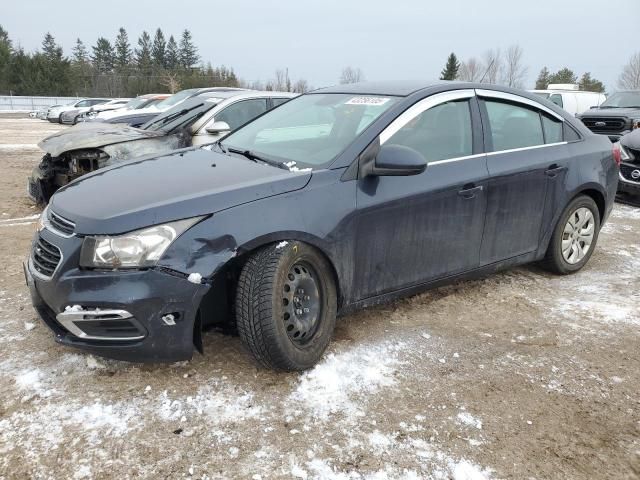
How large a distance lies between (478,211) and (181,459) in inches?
96.0

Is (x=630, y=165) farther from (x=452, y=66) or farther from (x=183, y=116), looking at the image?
(x=452, y=66)

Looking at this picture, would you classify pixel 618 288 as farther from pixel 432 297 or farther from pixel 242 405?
pixel 242 405

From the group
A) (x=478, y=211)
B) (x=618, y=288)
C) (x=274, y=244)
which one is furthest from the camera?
(x=618, y=288)

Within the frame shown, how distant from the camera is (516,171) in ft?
12.8

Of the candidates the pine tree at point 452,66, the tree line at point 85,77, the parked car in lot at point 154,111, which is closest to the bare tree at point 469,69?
the pine tree at point 452,66

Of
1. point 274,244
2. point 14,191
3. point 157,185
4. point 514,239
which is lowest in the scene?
point 14,191

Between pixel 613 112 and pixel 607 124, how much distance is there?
0.98 ft

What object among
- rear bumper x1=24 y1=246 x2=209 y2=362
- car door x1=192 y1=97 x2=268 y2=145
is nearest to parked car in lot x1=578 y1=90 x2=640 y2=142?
car door x1=192 y1=97 x2=268 y2=145

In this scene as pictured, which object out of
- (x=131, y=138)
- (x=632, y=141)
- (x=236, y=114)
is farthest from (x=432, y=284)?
(x=632, y=141)

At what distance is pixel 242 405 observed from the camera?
266cm

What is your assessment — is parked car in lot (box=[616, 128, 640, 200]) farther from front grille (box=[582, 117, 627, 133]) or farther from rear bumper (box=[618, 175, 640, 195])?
front grille (box=[582, 117, 627, 133])

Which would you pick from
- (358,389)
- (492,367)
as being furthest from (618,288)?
(358,389)

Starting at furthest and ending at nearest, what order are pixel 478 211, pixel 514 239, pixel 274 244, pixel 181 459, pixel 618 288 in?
pixel 618 288
pixel 514 239
pixel 478 211
pixel 274 244
pixel 181 459

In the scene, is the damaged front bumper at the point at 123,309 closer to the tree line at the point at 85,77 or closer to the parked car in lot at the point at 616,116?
the parked car in lot at the point at 616,116
